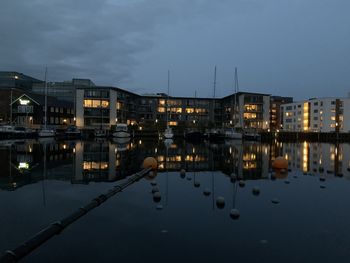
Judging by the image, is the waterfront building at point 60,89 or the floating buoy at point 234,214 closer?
the floating buoy at point 234,214

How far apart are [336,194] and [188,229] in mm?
11277

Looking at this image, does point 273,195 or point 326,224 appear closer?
point 326,224

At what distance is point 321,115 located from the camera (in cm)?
13525

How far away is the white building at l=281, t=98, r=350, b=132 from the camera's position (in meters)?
130

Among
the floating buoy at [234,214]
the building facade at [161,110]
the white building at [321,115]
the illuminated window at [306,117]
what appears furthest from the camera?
the illuminated window at [306,117]

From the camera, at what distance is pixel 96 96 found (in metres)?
107

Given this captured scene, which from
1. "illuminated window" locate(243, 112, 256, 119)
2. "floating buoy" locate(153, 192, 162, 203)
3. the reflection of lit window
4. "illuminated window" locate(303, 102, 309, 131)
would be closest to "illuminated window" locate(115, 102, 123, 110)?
"illuminated window" locate(243, 112, 256, 119)

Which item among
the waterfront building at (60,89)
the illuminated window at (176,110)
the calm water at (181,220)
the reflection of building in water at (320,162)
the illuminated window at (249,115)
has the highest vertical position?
the waterfront building at (60,89)

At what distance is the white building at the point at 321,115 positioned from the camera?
130 meters

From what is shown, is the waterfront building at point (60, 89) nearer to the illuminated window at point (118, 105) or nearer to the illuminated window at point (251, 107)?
the illuminated window at point (118, 105)

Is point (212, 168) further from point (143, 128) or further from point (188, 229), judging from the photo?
point (143, 128)

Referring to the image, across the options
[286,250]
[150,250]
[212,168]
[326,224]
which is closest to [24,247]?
[150,250]

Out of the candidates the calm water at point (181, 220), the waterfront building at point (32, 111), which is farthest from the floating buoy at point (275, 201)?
the waterfront building at point (32, 111)

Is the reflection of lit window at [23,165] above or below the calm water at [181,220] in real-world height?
above
